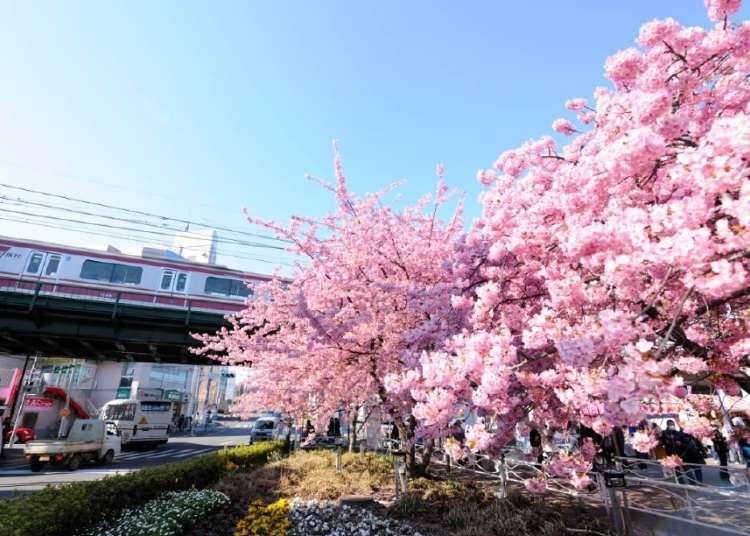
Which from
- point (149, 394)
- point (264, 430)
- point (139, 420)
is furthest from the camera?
point (149, 394)

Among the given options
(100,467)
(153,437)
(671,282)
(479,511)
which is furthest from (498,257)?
(153,437)

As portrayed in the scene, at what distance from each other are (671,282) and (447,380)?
231cm

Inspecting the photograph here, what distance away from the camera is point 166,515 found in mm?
6422

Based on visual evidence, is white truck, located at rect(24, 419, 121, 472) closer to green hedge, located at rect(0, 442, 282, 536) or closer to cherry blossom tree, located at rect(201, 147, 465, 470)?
green hedge, located at rect(0, 442, 282, 536)

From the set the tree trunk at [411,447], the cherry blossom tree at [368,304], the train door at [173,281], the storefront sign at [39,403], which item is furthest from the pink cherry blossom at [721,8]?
the storefront sign at [39,403]

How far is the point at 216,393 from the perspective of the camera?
73.5 m

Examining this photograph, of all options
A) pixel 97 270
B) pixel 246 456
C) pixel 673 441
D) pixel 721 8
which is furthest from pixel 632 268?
pixel 97 270

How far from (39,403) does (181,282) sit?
13629 millimetres

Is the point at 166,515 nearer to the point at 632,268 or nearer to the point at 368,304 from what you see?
the point at 368,304

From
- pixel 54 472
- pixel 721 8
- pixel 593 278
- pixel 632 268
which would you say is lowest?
pixel 54 472

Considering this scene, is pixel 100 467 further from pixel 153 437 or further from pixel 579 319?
pixel 579 319

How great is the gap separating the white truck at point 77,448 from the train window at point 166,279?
658 cm

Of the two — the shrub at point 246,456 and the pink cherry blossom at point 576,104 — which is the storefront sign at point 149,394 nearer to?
the shrub at point 246,456

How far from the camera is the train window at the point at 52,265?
63.8 ft
